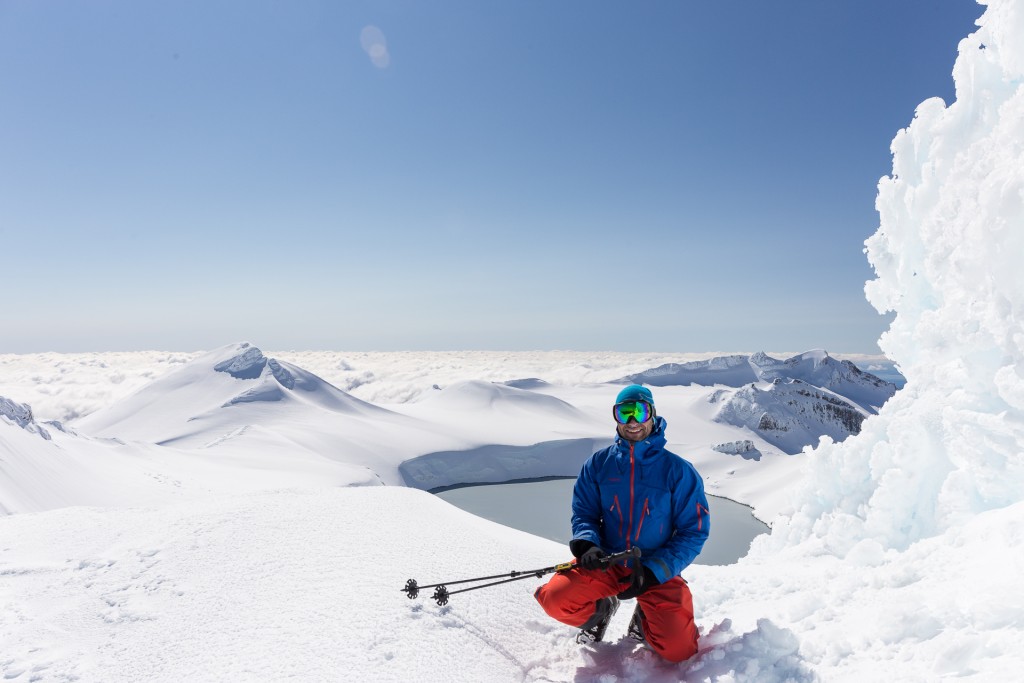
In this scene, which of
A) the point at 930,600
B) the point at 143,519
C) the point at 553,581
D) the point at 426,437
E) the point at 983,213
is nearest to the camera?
the point at 930,600

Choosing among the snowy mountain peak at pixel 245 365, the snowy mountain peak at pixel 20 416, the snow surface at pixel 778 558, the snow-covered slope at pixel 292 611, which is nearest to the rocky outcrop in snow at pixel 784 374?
the snowy mountain peak at pixel 245 365

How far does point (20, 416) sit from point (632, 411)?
110ft

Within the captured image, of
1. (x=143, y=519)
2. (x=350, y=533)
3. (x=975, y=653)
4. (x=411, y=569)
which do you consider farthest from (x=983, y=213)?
(x=143, y=519)

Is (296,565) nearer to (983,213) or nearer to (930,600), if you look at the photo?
(930,600)

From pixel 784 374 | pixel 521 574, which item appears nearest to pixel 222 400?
pixel 521 574

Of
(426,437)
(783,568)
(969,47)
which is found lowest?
(426,437)

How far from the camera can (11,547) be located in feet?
18.0

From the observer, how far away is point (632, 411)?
364 centimetres

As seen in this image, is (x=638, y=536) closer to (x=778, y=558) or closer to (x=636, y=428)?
(x=636, y=428)

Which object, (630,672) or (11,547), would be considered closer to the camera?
(630,672)

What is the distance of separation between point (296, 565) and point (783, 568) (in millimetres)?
4524

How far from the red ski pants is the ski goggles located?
924 millimetres

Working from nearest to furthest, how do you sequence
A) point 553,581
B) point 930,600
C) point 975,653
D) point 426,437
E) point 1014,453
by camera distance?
point 975,653 → point 930,600 → point 553,581 → point 1014,453 → point 426,437

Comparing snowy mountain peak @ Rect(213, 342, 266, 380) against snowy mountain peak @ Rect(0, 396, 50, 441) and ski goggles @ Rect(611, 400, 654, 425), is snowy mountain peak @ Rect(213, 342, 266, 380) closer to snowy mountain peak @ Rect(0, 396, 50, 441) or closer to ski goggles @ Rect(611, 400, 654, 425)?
snowy mountain peak @ Rect(0, 396, 50, 441)
